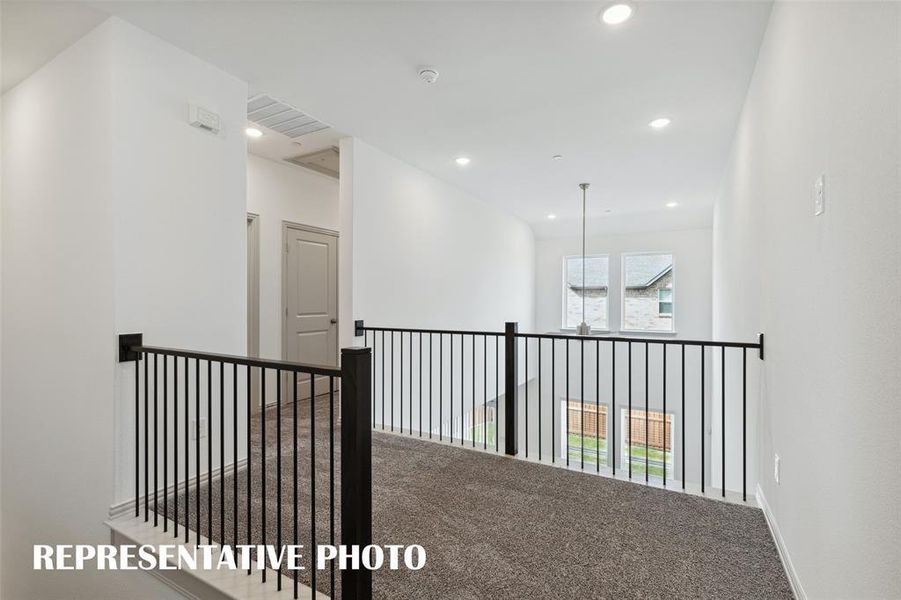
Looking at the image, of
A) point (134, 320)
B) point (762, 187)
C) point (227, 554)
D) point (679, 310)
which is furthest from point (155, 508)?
point (679, 310)

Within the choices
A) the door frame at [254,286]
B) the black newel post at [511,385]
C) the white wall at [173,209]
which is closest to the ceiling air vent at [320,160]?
the door frame at [254,286]

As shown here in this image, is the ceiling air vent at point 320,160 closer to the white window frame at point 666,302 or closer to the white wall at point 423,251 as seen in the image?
the white wall at point 423,251

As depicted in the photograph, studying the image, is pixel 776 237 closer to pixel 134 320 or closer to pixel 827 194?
pixel 827 194

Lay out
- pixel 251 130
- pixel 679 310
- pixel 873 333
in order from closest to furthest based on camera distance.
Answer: pixel 873 333, pixel 251 130, pixel 679 310

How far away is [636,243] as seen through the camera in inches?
310

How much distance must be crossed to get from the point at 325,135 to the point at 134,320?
231cm

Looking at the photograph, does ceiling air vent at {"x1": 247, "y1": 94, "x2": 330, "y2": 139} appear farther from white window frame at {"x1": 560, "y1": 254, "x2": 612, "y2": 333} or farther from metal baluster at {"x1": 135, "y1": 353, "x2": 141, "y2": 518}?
white window frame at {"x1": 560, "y1": 254, "x2": 612, "y2": 333}

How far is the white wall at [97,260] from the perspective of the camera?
92.6 inches

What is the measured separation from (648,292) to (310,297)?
576 cm

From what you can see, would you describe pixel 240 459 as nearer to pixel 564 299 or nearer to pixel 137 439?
pixel 137 439

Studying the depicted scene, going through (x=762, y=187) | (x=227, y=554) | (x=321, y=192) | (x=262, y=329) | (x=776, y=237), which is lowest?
(x=227, y=554)

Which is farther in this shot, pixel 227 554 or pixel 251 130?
pixel 251 130

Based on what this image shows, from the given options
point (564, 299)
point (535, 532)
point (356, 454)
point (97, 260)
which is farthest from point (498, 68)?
point (564, 299)

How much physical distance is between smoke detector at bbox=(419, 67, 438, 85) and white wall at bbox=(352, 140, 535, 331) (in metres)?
1.33
